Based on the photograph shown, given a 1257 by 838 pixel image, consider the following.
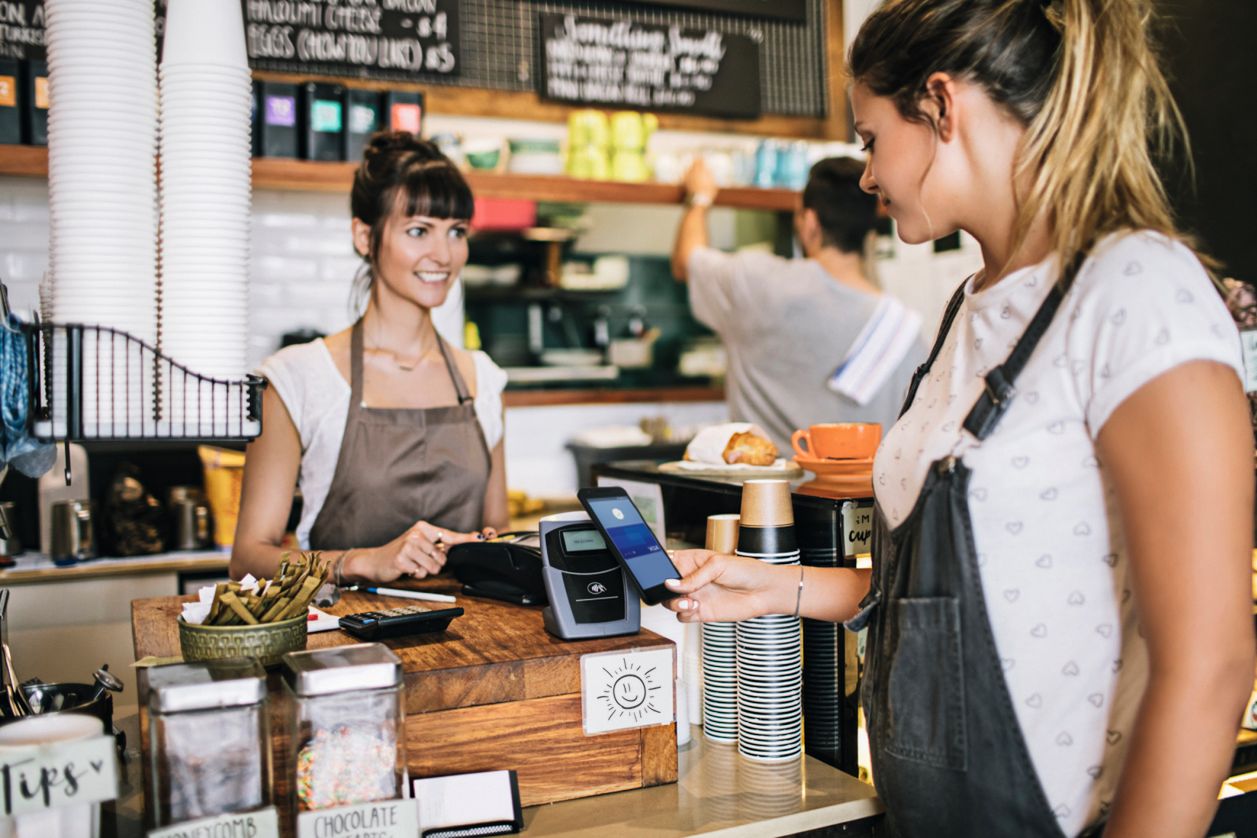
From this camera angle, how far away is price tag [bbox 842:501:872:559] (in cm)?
156

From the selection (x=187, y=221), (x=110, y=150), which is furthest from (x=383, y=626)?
A: (x=110, y=150)

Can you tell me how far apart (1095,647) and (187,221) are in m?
1.09

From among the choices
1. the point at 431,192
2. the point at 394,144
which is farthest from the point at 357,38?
the point at 431,192

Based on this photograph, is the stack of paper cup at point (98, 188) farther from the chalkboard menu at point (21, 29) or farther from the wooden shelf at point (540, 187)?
the chalkboard menu at point (21, 29)

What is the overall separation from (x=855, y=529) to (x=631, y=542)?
1.23ft

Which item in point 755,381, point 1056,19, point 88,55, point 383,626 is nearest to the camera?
point 1056,19

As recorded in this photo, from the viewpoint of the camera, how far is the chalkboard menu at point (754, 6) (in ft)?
14.9

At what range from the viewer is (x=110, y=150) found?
126 cm

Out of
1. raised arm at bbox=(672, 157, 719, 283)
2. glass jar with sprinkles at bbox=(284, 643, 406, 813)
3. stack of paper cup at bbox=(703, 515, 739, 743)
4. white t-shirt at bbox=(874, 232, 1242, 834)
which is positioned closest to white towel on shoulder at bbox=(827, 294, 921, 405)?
raised arm at bbox=(672, 157, 719, 283)

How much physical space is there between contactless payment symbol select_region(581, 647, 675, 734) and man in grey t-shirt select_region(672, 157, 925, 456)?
73.0 inches

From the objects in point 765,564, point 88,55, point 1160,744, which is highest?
point 88,55

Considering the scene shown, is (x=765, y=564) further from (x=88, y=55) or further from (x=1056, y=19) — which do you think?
(x=88, y=55)

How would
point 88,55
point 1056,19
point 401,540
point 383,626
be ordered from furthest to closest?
1. point 401,540
2. point 383,626
3. point 88,55
4. point 1056,19

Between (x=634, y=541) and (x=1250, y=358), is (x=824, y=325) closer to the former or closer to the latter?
(x=1250, y=358)
